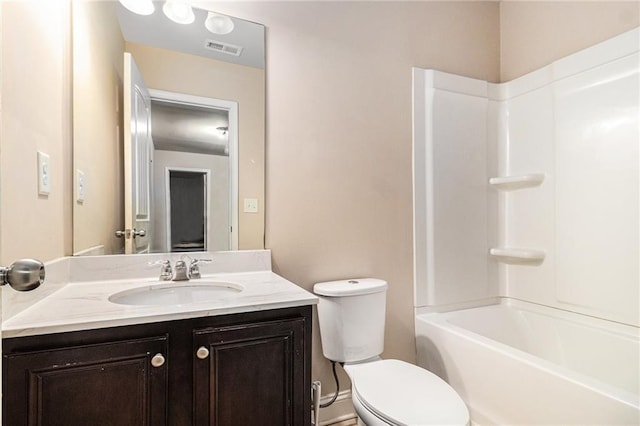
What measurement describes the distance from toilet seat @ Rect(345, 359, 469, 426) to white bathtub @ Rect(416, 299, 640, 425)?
1.16 ft

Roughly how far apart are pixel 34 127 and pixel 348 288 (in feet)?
4.24

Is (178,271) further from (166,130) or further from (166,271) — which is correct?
(166,130)

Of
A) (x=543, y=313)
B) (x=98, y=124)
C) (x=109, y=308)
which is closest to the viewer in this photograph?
(x=109, y=308)

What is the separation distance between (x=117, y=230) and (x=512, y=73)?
98.5 inches

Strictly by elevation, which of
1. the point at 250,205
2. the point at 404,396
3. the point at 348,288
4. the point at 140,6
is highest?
the point at 140,6

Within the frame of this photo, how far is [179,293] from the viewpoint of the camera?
136 cm

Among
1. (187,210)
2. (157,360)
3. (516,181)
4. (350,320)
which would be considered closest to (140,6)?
(187,210)

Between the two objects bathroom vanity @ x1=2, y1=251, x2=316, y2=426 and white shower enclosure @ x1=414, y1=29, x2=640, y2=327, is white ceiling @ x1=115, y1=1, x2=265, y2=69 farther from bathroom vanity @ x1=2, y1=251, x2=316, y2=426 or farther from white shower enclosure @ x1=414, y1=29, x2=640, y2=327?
bathroom vanity @ x1=2, y1=251, x2=316, y2=426

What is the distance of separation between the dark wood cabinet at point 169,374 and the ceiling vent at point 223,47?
3.97 feet

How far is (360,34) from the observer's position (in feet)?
6.19

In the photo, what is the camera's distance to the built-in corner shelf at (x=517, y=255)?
6.76 ft

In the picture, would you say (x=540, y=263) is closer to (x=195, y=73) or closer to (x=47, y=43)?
(x=195, y=73)

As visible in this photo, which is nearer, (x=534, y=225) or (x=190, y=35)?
(x=190, y=35)

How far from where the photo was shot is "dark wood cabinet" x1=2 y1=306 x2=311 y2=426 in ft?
2.72
